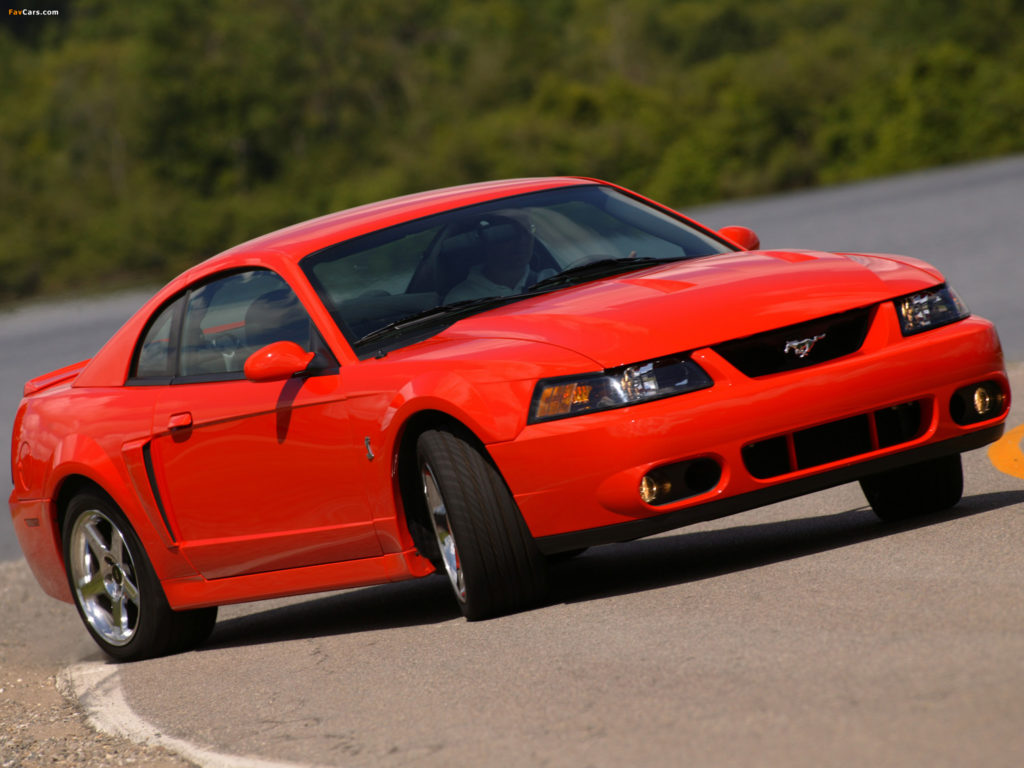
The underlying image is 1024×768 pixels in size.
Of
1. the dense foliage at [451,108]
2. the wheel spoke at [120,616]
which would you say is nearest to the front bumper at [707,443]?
the wheel spoke at [120,616]

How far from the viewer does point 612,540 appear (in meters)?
5.93

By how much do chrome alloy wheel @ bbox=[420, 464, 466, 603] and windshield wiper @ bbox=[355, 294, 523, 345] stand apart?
2.01ft

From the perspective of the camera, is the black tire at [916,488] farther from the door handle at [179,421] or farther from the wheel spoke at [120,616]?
the wheel spoke at [120,616]

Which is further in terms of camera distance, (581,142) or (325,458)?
(581,142)

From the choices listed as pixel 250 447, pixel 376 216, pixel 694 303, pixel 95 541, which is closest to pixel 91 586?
pixel 95 541

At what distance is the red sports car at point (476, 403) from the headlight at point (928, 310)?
0.01m

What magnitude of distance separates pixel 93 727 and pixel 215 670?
738 millimetres

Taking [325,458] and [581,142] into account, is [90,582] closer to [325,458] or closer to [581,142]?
[325,458]

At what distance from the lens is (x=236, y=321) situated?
23.3 ft

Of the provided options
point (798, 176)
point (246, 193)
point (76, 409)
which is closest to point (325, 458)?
point (76, 409)

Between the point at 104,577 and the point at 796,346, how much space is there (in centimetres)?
330

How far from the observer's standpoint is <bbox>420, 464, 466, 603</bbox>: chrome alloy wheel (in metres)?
6.13

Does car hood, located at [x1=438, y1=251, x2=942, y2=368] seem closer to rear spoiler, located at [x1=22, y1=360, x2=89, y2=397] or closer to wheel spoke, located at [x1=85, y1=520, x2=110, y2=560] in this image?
wheel spoke, located at [x1=85, y1=520, x2=110, y2=560]

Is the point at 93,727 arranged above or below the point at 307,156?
above
